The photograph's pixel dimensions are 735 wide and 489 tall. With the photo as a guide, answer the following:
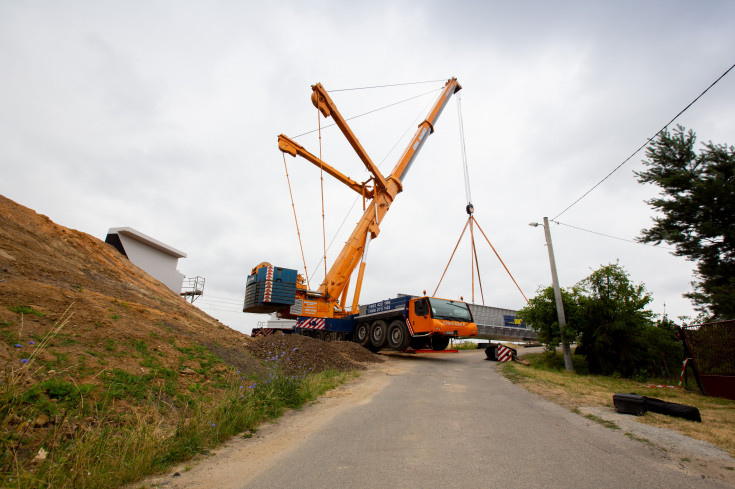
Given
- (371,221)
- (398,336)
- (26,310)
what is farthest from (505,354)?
(26,310)

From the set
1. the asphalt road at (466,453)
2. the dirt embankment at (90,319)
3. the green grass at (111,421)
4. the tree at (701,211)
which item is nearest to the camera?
the green grass at (111,421)

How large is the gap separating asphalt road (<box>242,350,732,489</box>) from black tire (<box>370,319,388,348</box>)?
878cm

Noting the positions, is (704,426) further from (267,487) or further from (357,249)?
(357,249)

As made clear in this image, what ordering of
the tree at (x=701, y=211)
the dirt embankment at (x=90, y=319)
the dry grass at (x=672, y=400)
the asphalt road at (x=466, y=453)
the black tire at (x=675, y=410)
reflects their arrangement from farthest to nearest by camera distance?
Result: the tree at (x=701, y=211) < the black tire at (x=675, y=410) < the dry grass at (x=672, y=400) < the dirt embankment at (x=90, y=319) < the asphalt road at (x=466, y=453)

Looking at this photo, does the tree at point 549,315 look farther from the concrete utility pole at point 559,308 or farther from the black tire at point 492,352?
the black tire at point 492,352

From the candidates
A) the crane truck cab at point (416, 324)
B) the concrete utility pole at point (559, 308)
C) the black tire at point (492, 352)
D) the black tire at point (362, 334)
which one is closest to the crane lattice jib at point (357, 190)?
the black tire at point (362, 334)

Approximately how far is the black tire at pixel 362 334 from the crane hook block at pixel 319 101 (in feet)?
34.6

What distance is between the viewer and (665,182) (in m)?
14.8

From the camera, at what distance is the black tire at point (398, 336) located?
45.9 ft

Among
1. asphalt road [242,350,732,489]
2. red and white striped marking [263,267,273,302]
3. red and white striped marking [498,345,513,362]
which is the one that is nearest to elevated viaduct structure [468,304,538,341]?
red and white striped marking [498,345,513,362]

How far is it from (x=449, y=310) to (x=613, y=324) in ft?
20.7

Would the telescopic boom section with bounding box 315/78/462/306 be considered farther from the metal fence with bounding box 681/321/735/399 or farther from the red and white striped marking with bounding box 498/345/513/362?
the metal fence with bounding box 681/321/735/399

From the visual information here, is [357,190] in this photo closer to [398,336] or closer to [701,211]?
[398,336]

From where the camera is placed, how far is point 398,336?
14375mm
